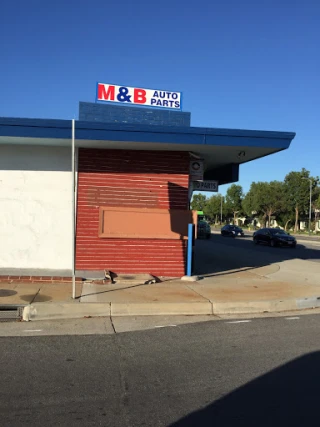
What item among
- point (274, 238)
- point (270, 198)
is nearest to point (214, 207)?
point (270, 198)

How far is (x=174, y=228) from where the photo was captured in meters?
12.0

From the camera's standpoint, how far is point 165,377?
199 inches

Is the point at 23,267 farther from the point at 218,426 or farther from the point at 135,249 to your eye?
the point at 218,426

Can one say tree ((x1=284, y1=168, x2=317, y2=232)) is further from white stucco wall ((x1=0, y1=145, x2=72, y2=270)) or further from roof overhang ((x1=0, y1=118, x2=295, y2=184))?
white stucco wall ((x1=0, y1=145, x2=72, y2=270))

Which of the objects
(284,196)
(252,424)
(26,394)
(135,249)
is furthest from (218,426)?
(284,196)

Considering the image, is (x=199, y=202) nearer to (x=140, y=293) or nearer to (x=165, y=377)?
(x=140, y=293)

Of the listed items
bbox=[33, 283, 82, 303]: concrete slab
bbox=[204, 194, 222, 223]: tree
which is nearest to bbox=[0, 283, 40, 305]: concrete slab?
bbox=[33, 283, 82, 303]: concrete slab

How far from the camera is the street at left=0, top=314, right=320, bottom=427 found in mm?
4012

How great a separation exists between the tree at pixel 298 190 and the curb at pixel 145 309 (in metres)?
67.3

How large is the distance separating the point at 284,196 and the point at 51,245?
69732 mm

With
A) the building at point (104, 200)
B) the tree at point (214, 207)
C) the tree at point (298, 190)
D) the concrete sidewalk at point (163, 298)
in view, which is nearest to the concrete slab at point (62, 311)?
the concrete sidewalk at point (163, 298)

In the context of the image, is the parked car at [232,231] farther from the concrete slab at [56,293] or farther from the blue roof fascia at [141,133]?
the concrete slab at [56,293]

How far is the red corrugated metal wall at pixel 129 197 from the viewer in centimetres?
1159

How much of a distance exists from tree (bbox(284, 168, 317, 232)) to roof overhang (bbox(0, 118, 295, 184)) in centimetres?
6449
